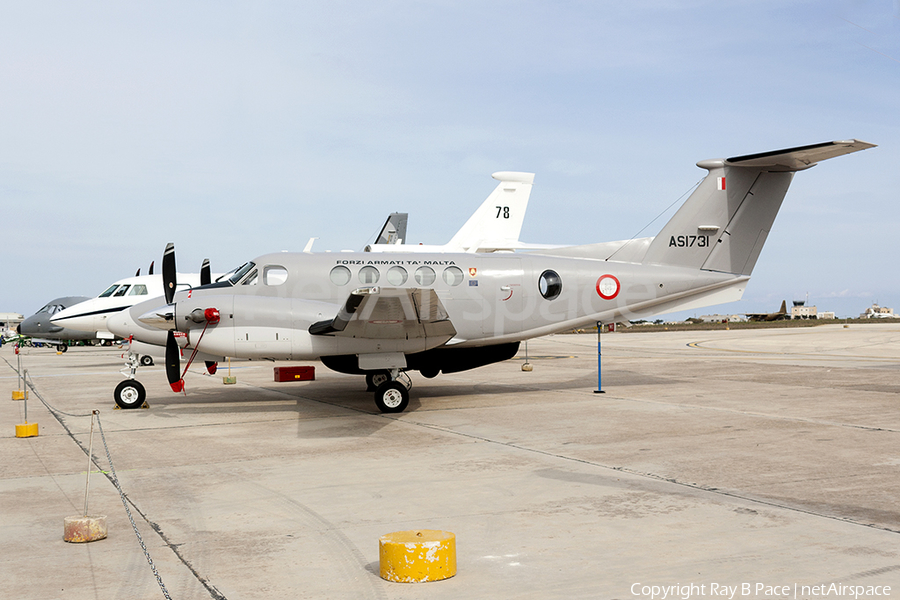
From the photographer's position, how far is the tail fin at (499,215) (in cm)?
3052

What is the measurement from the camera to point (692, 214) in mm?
16156

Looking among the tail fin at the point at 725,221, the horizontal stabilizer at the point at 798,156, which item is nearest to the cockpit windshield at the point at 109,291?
the tail fin at the point at 725,221

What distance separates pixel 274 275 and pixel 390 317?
322 centimetres

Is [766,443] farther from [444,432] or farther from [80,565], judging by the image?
[80,565]

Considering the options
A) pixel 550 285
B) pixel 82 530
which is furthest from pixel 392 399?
pixel 82 530

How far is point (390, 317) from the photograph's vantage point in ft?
41.8

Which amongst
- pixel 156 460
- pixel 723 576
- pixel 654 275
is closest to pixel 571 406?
pixel 654 275

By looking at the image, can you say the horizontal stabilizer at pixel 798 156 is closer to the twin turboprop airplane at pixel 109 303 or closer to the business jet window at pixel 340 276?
the business jet window at pixel 340 276

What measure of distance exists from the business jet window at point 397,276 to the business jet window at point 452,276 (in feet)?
2.78

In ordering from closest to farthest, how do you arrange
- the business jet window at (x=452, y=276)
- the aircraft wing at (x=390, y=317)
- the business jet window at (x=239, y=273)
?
1. the aircraft wing at (x=390, y=317)
2. the business jet window at (x=239, y=273)
3. the business jet window at (x=452, y=276)

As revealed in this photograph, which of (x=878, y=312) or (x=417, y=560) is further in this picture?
(x=878, y=312)

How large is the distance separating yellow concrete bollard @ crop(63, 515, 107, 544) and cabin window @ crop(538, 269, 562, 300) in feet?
35.9

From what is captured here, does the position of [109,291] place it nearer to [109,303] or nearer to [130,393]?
[109,303]

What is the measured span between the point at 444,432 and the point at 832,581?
7361 millimetres
